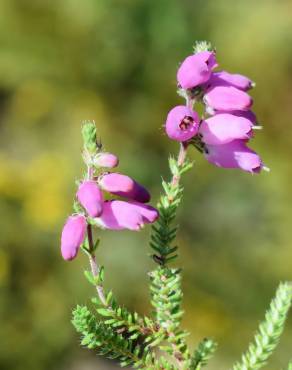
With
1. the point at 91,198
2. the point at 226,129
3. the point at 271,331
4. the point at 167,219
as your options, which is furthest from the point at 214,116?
the point at 271,331

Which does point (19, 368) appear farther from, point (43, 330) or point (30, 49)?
point (30, 49)

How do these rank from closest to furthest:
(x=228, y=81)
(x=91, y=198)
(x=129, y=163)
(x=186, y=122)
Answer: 1. (x=91, y=198)
2. (x=186, y=122)
3. (x=228, y=81)
4. (x=129, y=163)

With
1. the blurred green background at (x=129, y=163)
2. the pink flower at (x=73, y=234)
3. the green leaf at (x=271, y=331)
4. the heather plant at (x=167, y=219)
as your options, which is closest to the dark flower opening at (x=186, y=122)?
the heather plant at (x=167, y=219)

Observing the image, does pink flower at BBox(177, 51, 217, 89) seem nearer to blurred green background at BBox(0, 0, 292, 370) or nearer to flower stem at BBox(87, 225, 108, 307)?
flower stem at BBox(87, 225, 108, 307)

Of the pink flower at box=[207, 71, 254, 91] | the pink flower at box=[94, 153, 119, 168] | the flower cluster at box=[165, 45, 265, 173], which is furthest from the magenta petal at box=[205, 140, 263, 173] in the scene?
the pink flower at box=[94, 153, 119, 168]

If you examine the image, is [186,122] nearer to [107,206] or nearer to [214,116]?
[214,116]

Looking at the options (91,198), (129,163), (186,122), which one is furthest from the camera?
(129,163)

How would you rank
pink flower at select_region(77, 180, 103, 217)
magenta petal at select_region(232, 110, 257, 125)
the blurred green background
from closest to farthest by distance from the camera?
pink flower at select_region(77, 180, 103, 217), magenta petal at select_region(232, 110, 257, 125), the blurred green background
